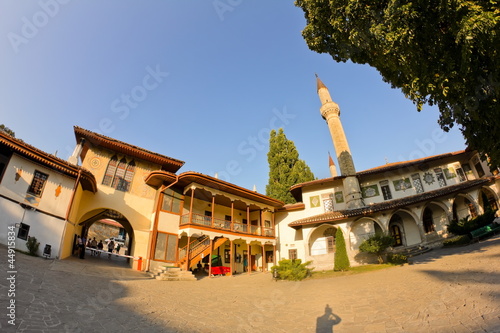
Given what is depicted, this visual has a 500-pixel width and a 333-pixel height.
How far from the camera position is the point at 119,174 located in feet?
55.7

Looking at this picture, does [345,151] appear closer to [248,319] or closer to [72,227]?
[248,319]

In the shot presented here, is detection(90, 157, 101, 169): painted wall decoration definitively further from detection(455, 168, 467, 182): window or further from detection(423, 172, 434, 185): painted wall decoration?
detection(455, 168, 467, 182): window

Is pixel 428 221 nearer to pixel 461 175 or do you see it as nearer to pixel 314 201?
pixel 461 175

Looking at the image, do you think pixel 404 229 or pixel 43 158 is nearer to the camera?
pixel 43 158

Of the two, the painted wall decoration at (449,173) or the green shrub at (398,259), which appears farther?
the painted wall decoration at (449,173)

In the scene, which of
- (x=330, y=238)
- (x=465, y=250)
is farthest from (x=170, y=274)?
(x=465, y=250)

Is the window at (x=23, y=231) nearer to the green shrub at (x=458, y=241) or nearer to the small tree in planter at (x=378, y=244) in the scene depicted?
the small tree in planter at (x=378, y=244)

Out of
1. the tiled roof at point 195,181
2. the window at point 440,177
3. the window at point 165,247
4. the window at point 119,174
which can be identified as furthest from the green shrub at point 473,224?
the window at point 119,174

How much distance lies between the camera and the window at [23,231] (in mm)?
11149

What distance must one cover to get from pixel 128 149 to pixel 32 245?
7612 millimetres

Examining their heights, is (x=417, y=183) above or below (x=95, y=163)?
below

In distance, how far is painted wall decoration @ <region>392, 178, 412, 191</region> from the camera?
67.5 ft

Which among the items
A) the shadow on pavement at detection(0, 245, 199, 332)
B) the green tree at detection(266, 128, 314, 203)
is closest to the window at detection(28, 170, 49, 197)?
the shadow on pavement at detection(0, 245, 199, 332)

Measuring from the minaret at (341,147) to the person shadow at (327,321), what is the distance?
14.6 metres
